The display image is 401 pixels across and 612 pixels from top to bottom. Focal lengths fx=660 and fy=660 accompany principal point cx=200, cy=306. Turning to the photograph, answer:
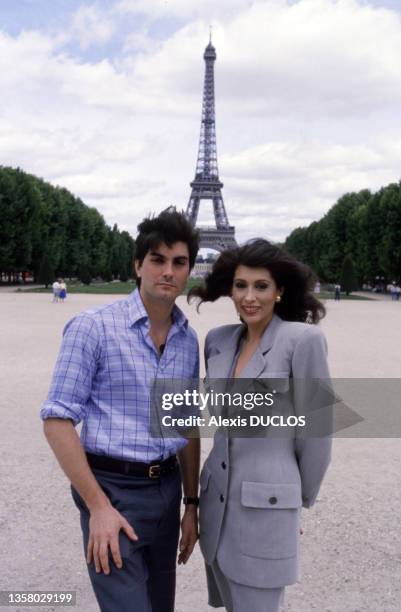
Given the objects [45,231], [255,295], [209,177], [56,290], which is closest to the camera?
[255,295]

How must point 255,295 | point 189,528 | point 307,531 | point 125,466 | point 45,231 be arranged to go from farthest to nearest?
point 45,231, point 307,531, point 189,528, point 255,295, point 125,466

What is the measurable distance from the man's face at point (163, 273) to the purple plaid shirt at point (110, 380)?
10 centimetres

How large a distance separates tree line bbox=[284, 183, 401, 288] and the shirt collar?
111ft

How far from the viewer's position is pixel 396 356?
44.0 feet

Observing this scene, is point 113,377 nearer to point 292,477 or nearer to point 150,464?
point 150,464

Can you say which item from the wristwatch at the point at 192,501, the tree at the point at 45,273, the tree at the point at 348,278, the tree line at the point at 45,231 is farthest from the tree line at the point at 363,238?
the wristwatch at the point at 192,501

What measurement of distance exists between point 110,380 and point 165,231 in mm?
608

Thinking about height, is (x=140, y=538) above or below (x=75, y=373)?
below

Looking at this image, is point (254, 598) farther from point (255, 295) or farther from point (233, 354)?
point (255, 295)

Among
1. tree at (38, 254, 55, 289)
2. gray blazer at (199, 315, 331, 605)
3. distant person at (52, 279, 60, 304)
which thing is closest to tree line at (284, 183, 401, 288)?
distant person at (52, 279, 60, 304)

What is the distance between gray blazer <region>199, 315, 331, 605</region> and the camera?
2352mm

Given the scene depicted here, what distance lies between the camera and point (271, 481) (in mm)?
2354

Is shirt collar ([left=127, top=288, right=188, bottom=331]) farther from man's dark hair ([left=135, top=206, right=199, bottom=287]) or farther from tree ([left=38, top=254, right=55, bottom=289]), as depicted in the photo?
tree ([left=38, top=254, right=55, bottom=289])

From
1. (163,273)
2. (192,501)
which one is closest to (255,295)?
(163,273)
